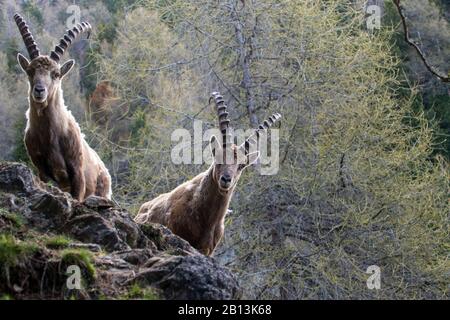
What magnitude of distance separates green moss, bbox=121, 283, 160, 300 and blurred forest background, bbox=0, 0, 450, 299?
10.2 metres

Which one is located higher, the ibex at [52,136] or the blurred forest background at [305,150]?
the ibex at [52,136]

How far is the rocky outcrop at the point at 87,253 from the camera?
204 inches

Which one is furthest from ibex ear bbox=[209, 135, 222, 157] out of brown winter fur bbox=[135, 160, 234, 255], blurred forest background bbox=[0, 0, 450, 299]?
blurred forest background bbox=[0, 0, 450, 299]

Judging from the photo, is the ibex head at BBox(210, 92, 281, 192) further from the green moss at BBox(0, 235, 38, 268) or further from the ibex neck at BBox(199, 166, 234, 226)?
the green moss at BBox(0, 235, 38, 268)

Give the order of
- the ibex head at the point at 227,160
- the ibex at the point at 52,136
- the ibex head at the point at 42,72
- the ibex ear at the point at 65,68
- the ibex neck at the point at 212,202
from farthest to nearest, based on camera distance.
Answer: the ibex ear at the point at 65,68 < the ibex neck at the point at 212,202 < the ibex head at the point at 227,160 < the ibex at the point at 52,136 < the ibex head at the point at 42,72

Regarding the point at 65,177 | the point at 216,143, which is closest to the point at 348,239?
the point at 216,143

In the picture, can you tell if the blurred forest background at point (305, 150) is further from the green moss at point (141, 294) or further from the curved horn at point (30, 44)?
the green moss at point (141, 294)

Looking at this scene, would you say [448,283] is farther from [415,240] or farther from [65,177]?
[65,177]

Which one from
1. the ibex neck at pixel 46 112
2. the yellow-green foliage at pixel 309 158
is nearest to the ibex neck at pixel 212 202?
the ibex neck at pixel 46 112

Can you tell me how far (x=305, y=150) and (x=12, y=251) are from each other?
41.5ft

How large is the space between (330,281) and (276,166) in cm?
292

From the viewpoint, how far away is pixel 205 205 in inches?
380

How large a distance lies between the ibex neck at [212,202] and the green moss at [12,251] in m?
4.35

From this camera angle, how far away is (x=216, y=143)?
10594mm
